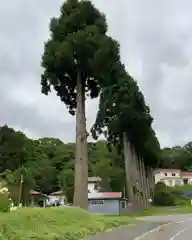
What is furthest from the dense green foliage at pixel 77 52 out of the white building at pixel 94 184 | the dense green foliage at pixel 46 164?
the white building at pixel 94 184

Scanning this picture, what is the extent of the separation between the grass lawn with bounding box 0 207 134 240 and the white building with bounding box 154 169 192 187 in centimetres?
13143

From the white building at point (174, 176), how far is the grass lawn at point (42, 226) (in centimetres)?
13143

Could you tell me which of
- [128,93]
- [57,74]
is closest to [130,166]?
[128,93]

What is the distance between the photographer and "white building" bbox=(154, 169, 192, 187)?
150 meters

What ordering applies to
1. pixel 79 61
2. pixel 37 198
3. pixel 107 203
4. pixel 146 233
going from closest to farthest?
pixel 146 233
pixel 79 61
pixel 107 203
pixel 37 198

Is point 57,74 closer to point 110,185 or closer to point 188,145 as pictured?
point 110,185

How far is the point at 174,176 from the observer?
149125 mm

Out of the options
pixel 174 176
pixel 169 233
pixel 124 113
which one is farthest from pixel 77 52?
pixel 174 176

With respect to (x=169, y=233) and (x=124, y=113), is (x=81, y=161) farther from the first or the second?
(x=124, y=113)

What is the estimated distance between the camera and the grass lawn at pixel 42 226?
38.7 ft

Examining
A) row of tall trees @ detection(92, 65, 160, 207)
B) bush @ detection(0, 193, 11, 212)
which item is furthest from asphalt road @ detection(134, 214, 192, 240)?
row of tall trees @ detection(92, 65, 160, 207)

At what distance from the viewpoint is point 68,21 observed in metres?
37.2

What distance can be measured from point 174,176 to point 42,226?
138 m

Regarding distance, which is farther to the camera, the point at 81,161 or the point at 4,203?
the point at 81,161
